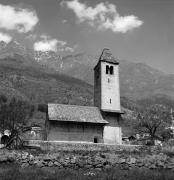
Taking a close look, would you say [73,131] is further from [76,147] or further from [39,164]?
[39,164]

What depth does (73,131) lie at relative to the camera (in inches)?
1764

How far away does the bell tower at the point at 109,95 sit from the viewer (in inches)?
1900

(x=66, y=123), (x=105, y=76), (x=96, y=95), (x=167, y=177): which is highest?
(x=105, y=76)

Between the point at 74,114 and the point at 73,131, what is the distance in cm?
304

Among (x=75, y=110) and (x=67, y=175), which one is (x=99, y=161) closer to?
(x=67, y=175)

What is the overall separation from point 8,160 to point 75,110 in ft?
79.0

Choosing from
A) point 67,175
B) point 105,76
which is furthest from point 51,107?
point 67,175

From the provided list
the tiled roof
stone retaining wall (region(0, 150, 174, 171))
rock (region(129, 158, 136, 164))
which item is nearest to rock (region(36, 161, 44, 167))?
stone retaining wall (region(0, 150, 174, 171))

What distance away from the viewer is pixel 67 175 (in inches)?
721

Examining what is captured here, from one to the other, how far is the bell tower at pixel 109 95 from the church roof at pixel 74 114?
2013mm

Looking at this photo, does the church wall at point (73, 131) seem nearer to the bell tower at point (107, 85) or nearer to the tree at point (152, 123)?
the bell tower at point (107, 85)

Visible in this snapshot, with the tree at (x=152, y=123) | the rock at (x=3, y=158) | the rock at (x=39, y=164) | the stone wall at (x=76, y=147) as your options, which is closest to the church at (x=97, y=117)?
the stone wall at (x=76, y=147)

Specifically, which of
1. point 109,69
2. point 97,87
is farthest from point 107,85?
point 109,69

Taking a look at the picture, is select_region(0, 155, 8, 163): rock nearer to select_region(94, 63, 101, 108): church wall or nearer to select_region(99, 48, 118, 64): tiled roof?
select_region(94, 63, 101, 108): church wall
